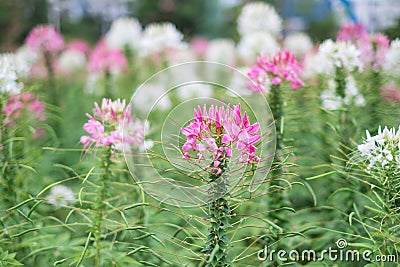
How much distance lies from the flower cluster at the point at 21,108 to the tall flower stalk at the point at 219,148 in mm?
845

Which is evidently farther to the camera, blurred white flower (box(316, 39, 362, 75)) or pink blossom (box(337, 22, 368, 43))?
pink blossom (box(337, 22, 368, 43))

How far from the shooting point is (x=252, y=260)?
159cm

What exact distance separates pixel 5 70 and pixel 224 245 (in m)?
1.01

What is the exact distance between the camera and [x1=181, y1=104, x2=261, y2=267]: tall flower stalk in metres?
1.03

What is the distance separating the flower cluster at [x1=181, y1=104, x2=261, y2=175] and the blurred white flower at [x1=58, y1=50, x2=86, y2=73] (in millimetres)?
3738

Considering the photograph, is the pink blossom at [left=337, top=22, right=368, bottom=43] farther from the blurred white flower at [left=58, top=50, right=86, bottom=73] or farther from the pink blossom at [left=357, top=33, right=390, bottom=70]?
the blurred white flower at [left=58, top=50, right=86, bottom=73]

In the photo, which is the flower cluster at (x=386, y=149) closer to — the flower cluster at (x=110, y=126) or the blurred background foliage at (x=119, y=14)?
the flower cluster at (x=110, y=126)

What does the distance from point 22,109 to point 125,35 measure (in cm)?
161

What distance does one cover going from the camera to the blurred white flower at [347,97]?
1.86 m

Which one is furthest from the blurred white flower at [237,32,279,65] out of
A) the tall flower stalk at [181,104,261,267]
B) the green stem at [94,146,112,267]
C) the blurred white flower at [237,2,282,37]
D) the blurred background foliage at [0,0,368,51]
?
the blurred background foliage at [0,0,368,51]

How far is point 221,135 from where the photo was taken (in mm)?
1044

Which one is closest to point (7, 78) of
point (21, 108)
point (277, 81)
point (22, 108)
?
point (21, 108)

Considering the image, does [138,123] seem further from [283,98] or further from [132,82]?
[132,82]

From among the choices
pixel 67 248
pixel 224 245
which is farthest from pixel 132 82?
pixel 224 245
